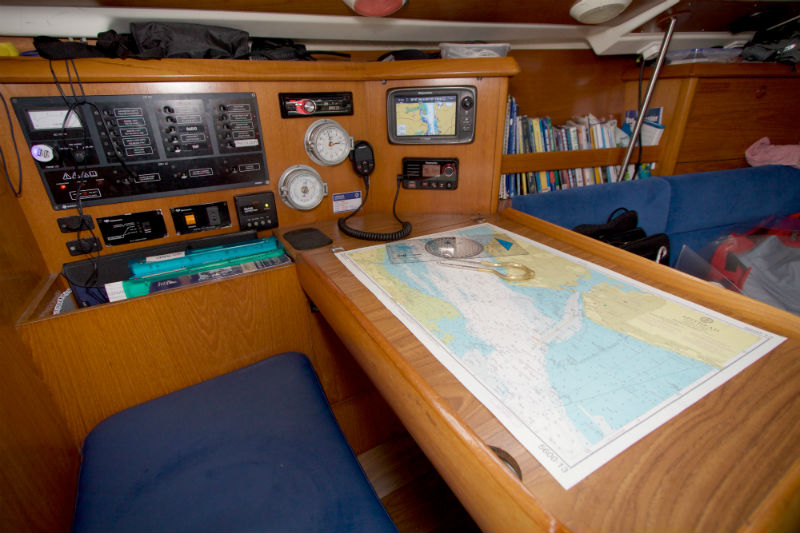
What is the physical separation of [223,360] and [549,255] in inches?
37.3

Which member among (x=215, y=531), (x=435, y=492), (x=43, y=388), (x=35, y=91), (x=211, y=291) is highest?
(x=35, y=91)

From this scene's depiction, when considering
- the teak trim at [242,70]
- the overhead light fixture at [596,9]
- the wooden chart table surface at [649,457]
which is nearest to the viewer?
the wooden chart table surface at [649,457]

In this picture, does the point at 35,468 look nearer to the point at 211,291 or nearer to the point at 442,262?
the point at 211,291

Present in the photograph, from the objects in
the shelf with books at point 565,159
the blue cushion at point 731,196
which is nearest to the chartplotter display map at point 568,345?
the shelf with books at point 565,159

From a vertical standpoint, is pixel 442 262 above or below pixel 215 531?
above

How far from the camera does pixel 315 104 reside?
1.14 meters

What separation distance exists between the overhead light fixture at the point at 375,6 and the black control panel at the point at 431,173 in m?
0.45

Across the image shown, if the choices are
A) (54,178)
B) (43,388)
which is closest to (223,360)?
(43,388)

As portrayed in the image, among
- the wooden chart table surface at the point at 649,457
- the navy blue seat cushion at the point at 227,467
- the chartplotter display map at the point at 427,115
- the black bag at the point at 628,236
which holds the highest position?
the chartplotter display map at the point at 427,115

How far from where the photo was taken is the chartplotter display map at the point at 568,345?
0.42 m

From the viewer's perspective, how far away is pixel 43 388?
77 cm

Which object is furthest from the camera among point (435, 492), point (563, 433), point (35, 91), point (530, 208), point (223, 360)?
point (530, 208)

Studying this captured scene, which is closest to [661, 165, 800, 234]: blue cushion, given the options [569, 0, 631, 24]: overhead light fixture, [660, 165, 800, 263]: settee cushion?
[660, 165, 800, 263]: settee cushion

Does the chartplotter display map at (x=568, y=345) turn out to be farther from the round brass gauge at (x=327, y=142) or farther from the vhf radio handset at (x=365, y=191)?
the round brass gauge at (x=327, y=142)
